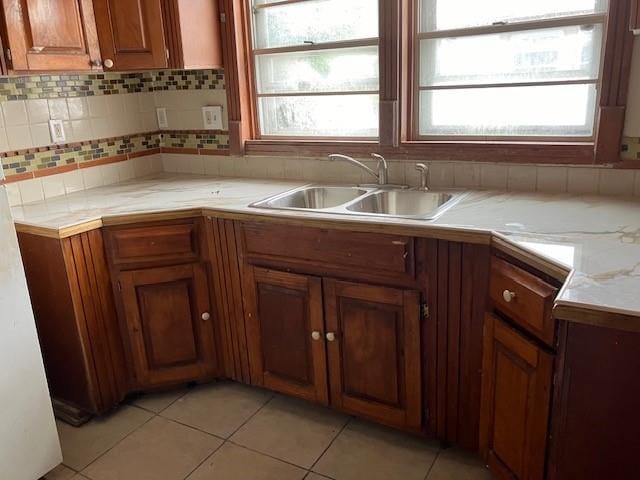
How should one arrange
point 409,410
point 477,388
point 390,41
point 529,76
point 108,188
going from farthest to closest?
point 108,188
point 390,41
point 529,76
point 409,410
point 477,388

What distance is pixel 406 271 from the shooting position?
177 centimetres

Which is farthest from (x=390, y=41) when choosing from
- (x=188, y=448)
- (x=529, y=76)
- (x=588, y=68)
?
(x=188, y=448)

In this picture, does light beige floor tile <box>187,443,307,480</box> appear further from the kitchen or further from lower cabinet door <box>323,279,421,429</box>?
lower cabinet door <box>323,279,421,429</box>

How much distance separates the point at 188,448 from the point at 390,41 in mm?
1789

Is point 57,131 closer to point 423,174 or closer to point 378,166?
point 378,166

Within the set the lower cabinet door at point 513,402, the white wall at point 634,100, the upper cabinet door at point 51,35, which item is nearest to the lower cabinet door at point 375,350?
the lower cabinet door at point 513,402

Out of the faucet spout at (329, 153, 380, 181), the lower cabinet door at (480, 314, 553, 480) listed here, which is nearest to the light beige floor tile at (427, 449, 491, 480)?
the lower cabinet door at (480, 314, 553, 480)

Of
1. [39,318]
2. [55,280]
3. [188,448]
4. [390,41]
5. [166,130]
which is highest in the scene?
[390,41]

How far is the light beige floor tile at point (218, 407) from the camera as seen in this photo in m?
2.15

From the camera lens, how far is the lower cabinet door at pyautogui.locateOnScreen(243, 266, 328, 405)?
2008 mm

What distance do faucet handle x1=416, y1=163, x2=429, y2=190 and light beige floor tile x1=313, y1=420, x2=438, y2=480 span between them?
98cm

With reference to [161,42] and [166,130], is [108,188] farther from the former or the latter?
[161,42]

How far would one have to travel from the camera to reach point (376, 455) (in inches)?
76.5

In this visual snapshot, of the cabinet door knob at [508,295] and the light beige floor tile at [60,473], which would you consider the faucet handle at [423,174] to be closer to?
the cabinet door knob at [508,295]
